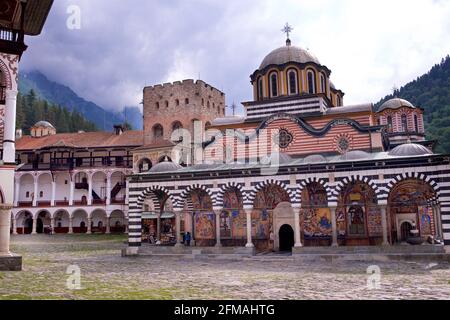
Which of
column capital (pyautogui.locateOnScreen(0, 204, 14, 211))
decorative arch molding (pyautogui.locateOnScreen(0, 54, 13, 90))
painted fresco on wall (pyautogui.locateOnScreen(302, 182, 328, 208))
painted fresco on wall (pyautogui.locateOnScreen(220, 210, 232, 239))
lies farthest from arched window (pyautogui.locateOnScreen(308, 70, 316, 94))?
column capital (pyautogui.locateOnScreen(0, 204, 14, 211))

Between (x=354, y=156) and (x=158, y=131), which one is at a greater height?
(x=158, y=131)

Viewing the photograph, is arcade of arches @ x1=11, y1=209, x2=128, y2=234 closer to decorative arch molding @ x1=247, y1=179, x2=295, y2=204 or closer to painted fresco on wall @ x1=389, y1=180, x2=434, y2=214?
decorative arch molding @ x1=247, y1=179, x2=295, y2=204

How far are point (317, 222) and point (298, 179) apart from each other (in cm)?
308

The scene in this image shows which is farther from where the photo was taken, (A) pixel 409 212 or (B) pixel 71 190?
(B) pixel 71 190

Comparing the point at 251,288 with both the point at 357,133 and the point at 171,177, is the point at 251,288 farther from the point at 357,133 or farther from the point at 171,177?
the point at 357,133

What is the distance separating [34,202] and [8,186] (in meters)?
35.6

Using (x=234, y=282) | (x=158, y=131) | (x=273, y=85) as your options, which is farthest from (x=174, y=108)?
(x=234, y=282)

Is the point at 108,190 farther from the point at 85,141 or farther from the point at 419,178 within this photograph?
the point at 419,178

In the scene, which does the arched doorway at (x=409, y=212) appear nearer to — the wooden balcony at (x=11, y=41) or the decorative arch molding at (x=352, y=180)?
the decorative arch molding at (x=352, y=180)

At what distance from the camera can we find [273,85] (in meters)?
28.3

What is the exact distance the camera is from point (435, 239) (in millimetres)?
24047

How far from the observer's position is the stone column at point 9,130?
14.5m

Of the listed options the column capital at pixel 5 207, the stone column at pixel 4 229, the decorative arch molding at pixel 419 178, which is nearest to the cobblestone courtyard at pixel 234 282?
the stone column at pixel 4 229
